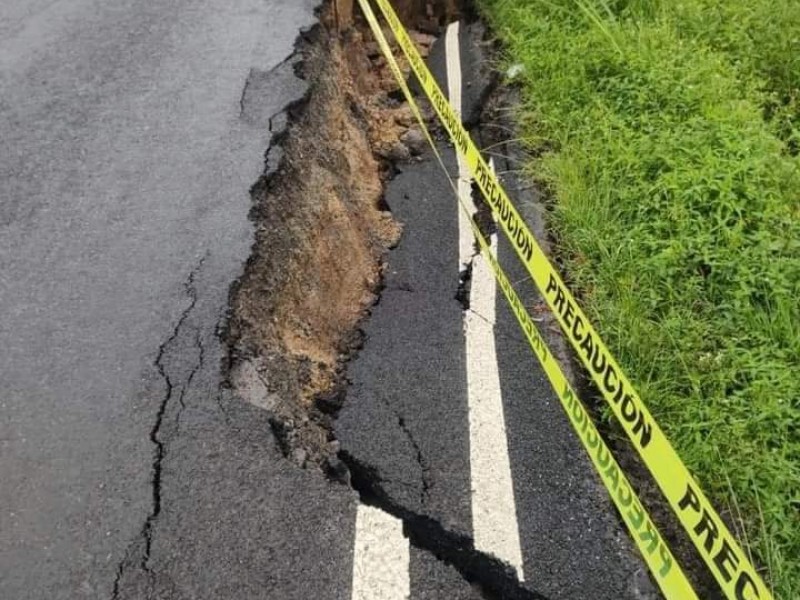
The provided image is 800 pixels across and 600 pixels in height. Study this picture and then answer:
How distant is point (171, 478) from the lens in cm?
270

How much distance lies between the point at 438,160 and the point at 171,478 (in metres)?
3.01

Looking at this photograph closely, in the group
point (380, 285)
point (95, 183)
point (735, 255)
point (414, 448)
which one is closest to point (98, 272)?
point (95, 183)

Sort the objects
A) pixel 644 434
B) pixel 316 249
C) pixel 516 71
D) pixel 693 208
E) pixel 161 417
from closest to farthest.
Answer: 1. pixel 644 434
2. pixel 161 417
3. pixel 693 208
4. pixel 316 249
5. pixel 516 71

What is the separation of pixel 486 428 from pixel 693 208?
1733 millimetres

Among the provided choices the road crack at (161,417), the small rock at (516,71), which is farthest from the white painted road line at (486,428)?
the small rock at (516,71)

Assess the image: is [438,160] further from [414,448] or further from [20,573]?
[20,573]

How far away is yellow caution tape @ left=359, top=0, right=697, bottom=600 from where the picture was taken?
2.30 meters

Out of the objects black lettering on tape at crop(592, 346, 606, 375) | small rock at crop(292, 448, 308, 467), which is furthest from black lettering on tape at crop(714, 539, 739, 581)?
small rock at crop(292, 448, 308, 467)

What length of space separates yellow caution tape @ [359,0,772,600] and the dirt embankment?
33.3 inches

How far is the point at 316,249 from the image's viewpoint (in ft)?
13.0

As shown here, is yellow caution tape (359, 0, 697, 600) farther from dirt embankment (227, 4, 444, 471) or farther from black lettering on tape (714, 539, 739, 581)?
dirt embankment (227, 4, 444, 471)

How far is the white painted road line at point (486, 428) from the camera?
267cm

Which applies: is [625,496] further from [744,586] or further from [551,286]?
[551,286]

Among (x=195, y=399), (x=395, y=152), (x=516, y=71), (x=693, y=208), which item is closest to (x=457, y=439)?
(x=195, y=399)
